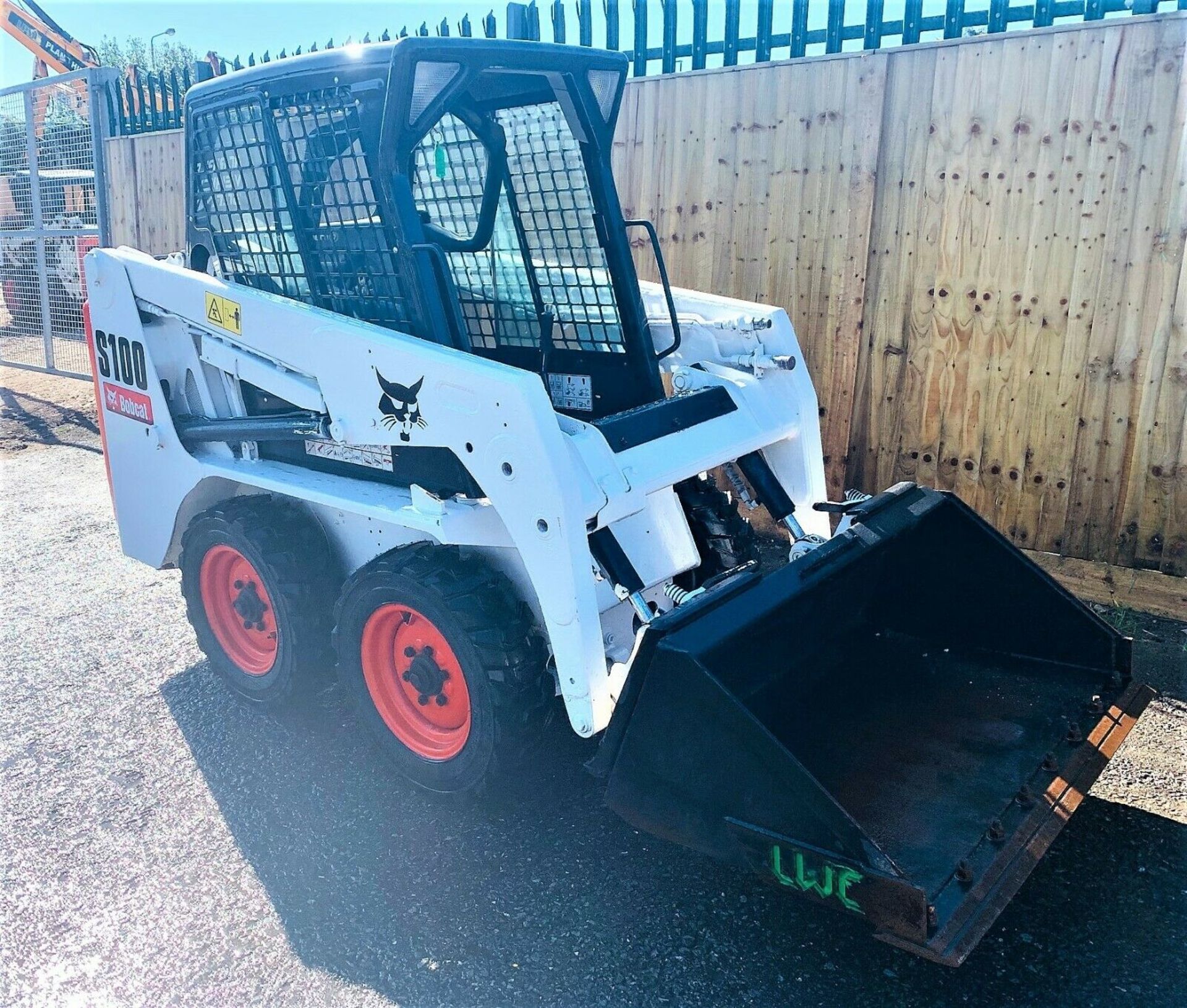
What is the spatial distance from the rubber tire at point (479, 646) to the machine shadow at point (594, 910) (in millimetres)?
134

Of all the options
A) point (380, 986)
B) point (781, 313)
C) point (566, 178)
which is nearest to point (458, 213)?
point (566, 178)

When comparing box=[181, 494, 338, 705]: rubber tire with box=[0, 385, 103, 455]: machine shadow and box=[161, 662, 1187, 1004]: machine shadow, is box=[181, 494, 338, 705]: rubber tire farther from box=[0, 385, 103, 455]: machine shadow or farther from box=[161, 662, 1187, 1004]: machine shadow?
box=[0, 385, 103, 455]: machine shadow

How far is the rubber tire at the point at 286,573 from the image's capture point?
11.4ft

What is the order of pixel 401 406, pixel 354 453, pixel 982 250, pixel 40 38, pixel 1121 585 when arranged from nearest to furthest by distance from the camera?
pixel 401 406
pixel 354 453
pixel 1121 585
pixel 982 250
pixel 40 38


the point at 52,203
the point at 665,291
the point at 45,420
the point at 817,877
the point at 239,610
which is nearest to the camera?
the point at 817,877

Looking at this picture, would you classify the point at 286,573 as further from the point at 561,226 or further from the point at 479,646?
the point at 561,226

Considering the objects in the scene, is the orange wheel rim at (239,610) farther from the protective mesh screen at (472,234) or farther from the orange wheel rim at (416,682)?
the protective mesh screen at (472,234)

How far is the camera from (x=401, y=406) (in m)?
2.94

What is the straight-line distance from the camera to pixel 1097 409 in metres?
4.61

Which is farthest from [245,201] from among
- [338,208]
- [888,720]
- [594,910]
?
[888,720]

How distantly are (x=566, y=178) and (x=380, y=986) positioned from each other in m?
2.63

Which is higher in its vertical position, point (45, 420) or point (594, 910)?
point (45, 420)

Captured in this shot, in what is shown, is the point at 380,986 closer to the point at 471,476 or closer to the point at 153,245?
the point at 471,476

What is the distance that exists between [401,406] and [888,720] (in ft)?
5.57
